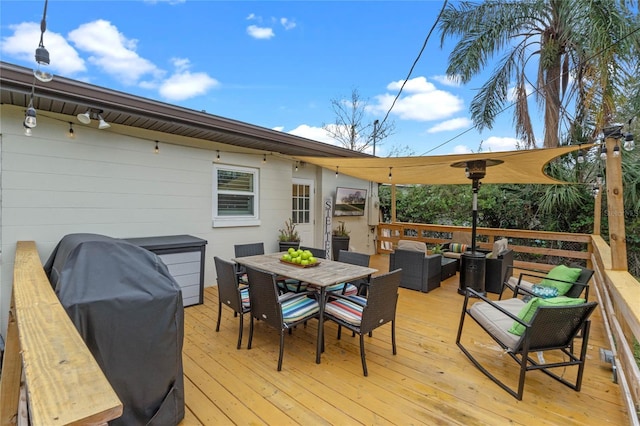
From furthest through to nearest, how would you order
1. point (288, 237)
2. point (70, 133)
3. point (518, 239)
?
point (518, 239)
point (288, 237)
point (70, 133)

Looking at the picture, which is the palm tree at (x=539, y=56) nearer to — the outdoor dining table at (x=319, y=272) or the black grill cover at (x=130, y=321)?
the outdoor dining table at (x=319, y=272)

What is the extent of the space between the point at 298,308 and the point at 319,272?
450 mm

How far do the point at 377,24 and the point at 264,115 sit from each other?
29.7 feet

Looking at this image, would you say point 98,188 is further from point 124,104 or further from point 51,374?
point 51,374

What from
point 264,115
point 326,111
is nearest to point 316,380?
point 264,115

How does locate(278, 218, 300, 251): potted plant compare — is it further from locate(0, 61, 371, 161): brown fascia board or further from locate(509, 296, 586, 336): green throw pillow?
locate(509, 296, 586, 336): green throw pillow

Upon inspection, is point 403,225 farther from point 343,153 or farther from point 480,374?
point 480,374

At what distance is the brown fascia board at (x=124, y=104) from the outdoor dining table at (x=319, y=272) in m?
1.99

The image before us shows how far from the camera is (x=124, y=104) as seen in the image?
341cm

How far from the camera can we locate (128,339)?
1609 mm

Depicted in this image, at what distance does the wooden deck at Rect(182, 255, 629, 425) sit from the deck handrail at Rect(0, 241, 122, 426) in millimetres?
1128

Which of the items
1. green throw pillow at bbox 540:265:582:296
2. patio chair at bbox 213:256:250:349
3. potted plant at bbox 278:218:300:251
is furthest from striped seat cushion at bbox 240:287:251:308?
green throw pillow at bbox 540:265:582:296

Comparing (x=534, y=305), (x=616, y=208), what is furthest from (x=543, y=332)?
(x=616, y=208)

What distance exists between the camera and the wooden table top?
9.40 feet
